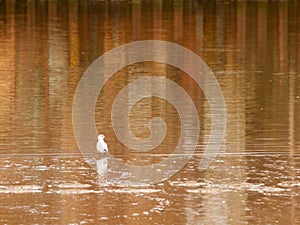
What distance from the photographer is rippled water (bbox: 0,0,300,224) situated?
1478cm

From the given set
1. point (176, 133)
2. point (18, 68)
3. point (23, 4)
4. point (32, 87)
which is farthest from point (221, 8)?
point (176, 133)

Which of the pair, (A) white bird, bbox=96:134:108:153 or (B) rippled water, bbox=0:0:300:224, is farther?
(A) white bird, bbox=96:134:108:153

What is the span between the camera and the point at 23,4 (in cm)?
7156

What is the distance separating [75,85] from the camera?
28.8 m

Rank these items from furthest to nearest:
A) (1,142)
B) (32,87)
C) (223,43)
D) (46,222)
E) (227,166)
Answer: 1. (223,43)
2. (32,87)
3. (1,142)
4. (227,166)
5. (46,222)

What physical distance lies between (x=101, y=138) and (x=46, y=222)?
4.63 m

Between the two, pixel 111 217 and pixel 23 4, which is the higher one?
pixel 23 4

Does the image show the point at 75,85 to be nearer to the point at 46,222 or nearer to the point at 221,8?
the point at 46,222

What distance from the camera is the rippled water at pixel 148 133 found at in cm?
1478

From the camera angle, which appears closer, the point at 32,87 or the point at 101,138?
the point at 101,138

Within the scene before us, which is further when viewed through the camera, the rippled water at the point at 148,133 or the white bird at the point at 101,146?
the white bird at the point at 101,146

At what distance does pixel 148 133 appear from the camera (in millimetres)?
21125

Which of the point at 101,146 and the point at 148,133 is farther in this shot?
the point at 148,133

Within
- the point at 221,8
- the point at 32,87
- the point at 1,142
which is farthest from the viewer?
the point at 221,8
